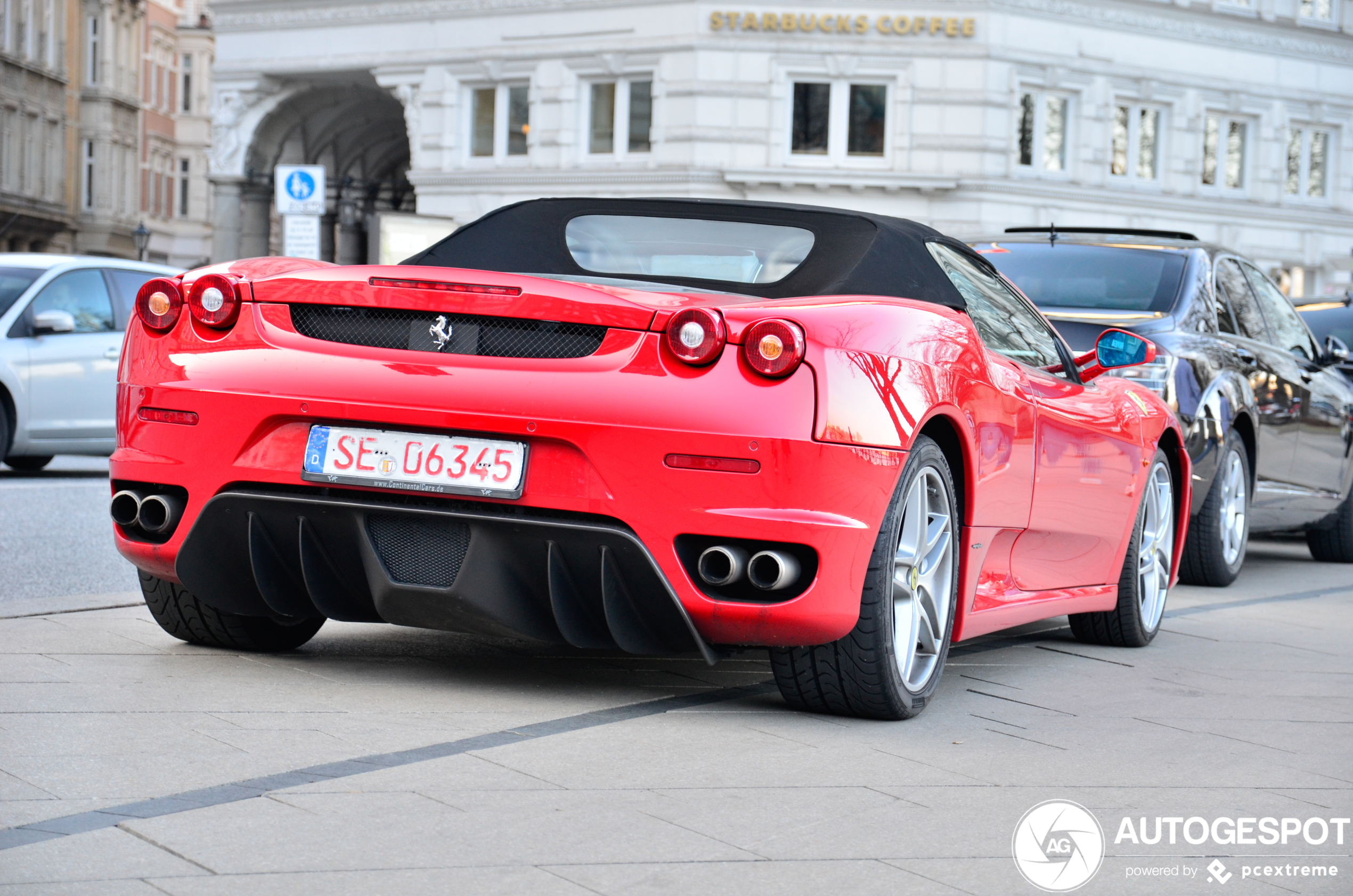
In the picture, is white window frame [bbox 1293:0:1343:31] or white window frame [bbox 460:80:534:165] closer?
white window frame [bbox 460:80:534:165]

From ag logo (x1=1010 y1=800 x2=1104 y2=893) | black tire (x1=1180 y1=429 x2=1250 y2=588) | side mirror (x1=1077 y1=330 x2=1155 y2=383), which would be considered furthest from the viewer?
black tire (x1=1180 y1=429 x2=1250 y2=588)

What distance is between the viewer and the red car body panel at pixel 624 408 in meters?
4.05

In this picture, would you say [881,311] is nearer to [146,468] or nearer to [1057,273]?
[146,468]

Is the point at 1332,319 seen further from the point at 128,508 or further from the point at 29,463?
the point at 128,508

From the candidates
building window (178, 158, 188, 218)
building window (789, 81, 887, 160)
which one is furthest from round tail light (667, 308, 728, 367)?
building window (178, 158, 188, 218)

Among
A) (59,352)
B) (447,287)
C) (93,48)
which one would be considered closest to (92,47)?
(93,48)

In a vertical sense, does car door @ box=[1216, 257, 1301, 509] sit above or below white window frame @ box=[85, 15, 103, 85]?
below

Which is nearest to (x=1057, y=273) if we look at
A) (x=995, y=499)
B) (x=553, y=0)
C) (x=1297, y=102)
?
(x=995, y=499)

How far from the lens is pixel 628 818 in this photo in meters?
3.38

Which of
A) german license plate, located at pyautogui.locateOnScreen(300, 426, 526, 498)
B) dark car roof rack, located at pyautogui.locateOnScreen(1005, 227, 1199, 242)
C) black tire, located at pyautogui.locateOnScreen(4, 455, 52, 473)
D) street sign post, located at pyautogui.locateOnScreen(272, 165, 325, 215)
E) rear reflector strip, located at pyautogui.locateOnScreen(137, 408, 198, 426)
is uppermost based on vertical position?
street sign post, located at pyautogui.locateOnScreen(272, 165, 325, 215)

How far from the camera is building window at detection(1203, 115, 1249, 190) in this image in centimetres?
3572

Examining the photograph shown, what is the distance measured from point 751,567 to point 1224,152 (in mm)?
34123

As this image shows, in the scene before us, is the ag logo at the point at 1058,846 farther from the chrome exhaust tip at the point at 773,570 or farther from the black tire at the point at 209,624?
the black tire at the point at 209,624

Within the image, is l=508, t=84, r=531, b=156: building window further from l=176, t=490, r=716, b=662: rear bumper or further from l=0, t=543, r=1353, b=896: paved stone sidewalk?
l=176, t=490, r=716, b=662: rear bumper
